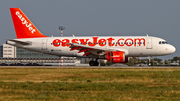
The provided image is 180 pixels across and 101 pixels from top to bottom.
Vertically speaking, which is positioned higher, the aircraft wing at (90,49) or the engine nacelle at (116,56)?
the aircraft wing at (90,49)

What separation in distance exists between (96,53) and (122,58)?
3871mm

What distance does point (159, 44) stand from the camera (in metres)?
37.2

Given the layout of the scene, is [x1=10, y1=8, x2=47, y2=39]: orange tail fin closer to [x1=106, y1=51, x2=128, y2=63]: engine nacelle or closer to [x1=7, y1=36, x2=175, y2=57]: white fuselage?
[x1=7, y1=36, x2=175, y2=57]: white fuselage

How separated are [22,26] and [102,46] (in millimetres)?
12751

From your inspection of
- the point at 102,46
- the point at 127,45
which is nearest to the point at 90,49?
the point at 102,46

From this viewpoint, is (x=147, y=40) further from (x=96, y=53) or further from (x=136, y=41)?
(x=96, y=53)

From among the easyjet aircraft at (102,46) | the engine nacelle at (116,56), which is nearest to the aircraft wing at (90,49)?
the easyjet aircraft at (102,46)

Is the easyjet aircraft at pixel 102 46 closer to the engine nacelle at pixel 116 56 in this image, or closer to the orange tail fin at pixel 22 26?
the engine nacelle at pixel 116 56

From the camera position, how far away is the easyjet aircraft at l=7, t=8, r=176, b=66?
36.5 m

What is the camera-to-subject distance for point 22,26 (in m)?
40.7

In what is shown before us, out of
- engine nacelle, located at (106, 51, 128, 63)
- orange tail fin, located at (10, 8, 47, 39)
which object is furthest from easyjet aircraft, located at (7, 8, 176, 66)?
orange tail fin, located at (10, 8, 47, 39)

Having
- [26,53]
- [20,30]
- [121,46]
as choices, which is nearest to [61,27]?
[20,30]

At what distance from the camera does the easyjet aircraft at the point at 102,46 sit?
36500 millimetres

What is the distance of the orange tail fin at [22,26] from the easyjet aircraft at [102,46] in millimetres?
753
